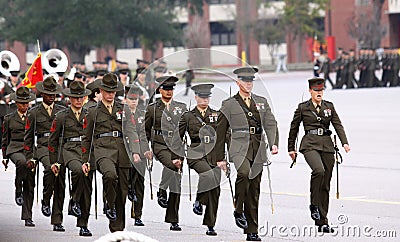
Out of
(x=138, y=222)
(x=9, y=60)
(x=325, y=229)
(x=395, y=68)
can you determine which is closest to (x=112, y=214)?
(x=138, y=222)

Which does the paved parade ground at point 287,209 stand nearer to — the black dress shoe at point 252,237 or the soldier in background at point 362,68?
the black dress shoe at point 252,237

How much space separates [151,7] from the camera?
56.9 m

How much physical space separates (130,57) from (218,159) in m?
74.5

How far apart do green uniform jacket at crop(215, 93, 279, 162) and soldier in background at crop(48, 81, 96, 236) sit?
1.62 m

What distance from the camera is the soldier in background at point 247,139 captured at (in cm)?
1100

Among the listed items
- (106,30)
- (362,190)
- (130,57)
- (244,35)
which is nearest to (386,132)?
(362,190)

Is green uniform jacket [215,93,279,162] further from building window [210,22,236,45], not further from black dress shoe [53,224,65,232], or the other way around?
building window [210,22,236,45]

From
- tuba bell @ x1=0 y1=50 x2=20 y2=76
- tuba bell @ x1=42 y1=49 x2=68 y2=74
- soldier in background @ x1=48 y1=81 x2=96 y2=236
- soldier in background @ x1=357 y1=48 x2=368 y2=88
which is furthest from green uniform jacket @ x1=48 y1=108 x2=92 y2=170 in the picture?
A: soldier in background @ x1=357 y1=48 x2=368 y2=88

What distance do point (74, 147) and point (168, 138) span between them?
106cm

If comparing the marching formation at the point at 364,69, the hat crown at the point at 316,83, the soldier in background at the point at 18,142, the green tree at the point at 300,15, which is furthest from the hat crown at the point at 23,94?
the green tree at the point at 300,15

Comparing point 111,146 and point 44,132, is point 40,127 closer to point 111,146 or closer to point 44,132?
point 44,132

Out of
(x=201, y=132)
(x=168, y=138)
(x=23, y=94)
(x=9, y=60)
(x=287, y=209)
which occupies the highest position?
(x=9, y=60)

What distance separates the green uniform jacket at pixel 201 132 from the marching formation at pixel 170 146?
0.01 meters

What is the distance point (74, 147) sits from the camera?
39.2 feet
